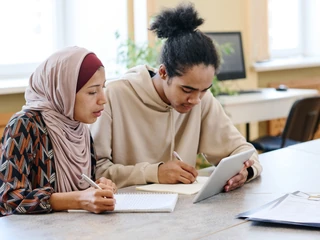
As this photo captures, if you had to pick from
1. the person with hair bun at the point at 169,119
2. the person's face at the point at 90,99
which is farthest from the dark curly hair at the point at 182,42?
the person's face at the point at 90,99

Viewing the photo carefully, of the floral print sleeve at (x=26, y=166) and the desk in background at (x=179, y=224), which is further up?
the floral print sleeve at (x=26, y=166)

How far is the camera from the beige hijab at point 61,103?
7.09ft

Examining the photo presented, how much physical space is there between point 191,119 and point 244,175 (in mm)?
400

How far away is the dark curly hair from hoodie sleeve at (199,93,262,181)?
0.33 metres

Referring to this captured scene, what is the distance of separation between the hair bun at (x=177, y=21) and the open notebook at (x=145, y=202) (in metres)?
0.63

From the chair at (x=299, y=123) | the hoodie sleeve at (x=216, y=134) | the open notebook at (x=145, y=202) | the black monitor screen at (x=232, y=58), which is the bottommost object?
the chair at (x=299, y=123)

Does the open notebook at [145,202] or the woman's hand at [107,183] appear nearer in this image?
the open notebook at [145,202]

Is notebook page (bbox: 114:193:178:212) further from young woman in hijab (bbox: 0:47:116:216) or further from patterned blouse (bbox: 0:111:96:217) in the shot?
patterned blouse (bbox: 0:111:96:217)

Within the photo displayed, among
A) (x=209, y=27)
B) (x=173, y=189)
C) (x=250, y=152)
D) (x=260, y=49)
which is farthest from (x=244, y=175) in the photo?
(x=260, y=49)

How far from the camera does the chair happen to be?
4.46m

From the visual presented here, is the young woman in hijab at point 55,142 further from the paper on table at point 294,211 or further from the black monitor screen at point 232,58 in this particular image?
the black monitor screen at point 232,58

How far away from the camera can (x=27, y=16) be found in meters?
4.38

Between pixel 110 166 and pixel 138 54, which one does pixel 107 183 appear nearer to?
pixel 110 166

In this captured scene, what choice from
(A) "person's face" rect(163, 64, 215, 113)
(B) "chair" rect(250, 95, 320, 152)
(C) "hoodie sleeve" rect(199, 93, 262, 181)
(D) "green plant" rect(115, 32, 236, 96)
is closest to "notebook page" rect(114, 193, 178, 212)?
(A) "person's face" rect(163, 64, 215, 113)
